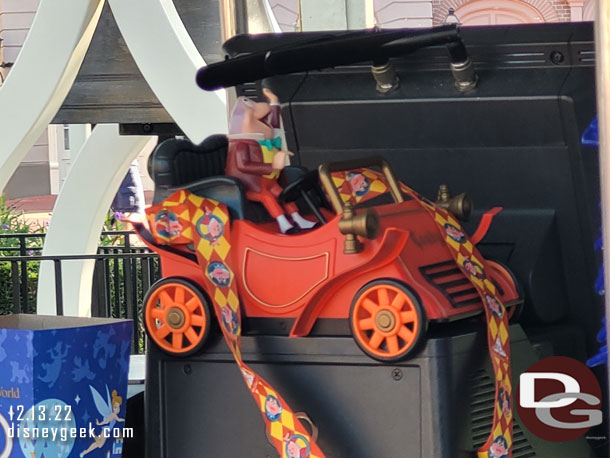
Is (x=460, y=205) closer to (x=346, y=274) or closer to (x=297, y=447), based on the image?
(x=346, y=274)

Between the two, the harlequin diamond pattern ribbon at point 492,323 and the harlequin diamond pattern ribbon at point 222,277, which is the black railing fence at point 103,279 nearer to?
the harlequin diamond pattern ribbon at point 222,277

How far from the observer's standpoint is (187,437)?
5.29 feet

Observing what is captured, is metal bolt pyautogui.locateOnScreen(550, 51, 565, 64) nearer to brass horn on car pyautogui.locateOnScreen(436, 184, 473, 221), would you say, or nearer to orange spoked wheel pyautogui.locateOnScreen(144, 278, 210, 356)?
brass horn on car pyautogui.locateOnScreen(436, 184, 473, 221)

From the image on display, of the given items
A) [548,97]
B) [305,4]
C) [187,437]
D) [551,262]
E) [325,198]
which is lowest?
[187,437]

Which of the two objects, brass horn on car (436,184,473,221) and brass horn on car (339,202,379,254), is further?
brass horn on car (436,184,473,221)

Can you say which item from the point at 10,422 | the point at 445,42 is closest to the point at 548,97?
the point at 445,42

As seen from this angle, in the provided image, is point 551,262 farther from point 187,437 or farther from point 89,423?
point 89,423

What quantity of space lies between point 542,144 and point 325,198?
354 millimetres

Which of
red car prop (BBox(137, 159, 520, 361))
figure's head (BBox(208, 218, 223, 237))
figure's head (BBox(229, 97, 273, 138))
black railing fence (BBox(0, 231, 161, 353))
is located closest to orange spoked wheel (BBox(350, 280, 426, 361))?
red car prop (BBox(137, 159, 520, 361))

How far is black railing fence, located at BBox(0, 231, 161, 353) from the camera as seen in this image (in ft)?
14.4

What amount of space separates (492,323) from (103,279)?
4.27 metres

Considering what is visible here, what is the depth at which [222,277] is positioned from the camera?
1520 mm

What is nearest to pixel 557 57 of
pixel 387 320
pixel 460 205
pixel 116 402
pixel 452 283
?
pixel 460 205

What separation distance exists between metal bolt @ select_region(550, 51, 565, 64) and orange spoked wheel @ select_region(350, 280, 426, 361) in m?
0.47
